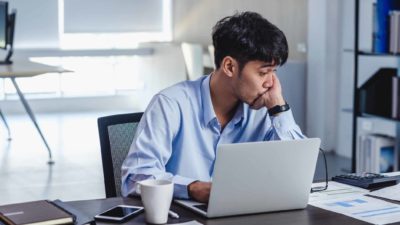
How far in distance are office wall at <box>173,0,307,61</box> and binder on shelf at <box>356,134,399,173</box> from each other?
186cm

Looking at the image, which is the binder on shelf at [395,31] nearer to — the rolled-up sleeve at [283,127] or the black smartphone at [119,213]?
the rolled-up sleeve at [283,127]

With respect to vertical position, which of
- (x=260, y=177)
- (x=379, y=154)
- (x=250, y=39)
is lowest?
(x=379, y=154)

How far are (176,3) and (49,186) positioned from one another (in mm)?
4321

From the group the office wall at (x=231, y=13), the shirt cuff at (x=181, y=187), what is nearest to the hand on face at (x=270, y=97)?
the shirt cuff at (x=181, y=187)

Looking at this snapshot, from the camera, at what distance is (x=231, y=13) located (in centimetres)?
786

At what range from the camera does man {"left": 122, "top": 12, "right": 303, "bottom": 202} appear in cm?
202

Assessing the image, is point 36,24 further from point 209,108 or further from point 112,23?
point 209,108

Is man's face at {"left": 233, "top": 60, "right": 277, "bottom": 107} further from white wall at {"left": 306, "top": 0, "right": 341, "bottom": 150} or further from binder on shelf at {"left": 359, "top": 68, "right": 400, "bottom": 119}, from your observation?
white wall at {"left": 306, "top": 0, "right": 341, "bottom": 150}

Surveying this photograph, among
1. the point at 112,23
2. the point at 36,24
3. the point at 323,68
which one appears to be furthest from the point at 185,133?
the point at 112,23

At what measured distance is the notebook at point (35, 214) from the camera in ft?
5.31

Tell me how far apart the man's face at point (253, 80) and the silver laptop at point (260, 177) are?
32 cm

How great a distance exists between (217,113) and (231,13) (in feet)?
18.8

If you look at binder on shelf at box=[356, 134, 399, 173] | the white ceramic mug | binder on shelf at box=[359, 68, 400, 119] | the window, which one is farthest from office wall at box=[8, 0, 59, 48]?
the white ceramic mug

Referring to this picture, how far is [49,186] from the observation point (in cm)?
507
